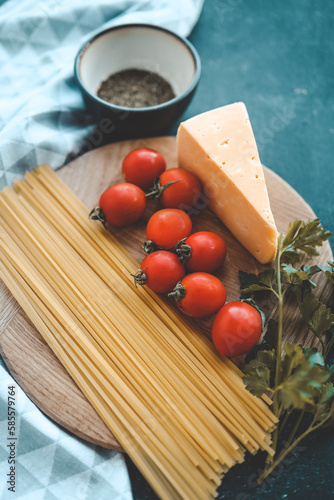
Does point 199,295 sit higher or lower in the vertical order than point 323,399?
higher

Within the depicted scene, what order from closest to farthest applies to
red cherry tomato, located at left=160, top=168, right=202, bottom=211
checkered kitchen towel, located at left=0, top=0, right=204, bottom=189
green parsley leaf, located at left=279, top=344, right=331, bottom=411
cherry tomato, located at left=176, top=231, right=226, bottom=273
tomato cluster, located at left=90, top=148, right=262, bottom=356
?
green parsley leaf, located at left=279, top=344, right=331, bottom=411
tomato cluster, located at left=90, top=148, right=262, bottom=356
cherry tomato, located at left=176, top=231, right=226, bottom=273
red cherry tomato, located at left=160, top=168, right=202, bottom=211
checkered kitchen towel, located at left=0, top=0, right=204, bottom=189

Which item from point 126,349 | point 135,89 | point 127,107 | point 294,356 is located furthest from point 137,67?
point 294,356

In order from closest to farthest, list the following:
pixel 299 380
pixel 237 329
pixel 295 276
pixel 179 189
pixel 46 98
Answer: pixel 299 380
pixel 237 329
pixel 295 276
pixel 179 189
pixel 46 98

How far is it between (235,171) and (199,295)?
1.39ft

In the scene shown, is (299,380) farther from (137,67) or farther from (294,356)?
(137,67)

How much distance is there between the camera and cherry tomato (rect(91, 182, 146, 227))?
4.87 ft

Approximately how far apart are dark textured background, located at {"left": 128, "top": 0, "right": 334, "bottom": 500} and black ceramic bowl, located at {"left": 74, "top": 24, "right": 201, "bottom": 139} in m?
0.21

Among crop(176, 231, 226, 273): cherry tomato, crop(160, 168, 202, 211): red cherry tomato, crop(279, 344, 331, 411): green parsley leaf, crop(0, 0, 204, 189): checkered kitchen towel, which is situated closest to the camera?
crop(279, 344, 331, 411): green parsley leaf

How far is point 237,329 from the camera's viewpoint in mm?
1270

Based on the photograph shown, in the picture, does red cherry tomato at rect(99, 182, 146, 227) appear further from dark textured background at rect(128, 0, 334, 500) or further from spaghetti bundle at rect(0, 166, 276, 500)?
dark textured background at rect(128, 0, 334, 500)

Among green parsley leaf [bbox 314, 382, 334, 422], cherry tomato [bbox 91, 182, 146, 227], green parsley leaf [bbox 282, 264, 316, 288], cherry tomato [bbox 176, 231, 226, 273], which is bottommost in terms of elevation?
green parsley leaf [bbox 314, 382, 334, 422]

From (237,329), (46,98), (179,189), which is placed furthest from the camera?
(46,98)

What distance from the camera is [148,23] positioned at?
5.84ft

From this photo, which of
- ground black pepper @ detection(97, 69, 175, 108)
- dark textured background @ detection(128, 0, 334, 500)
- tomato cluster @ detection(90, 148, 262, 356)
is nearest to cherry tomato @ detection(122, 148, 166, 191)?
tomato cluster @ detection(90, 148, 262, 356)
